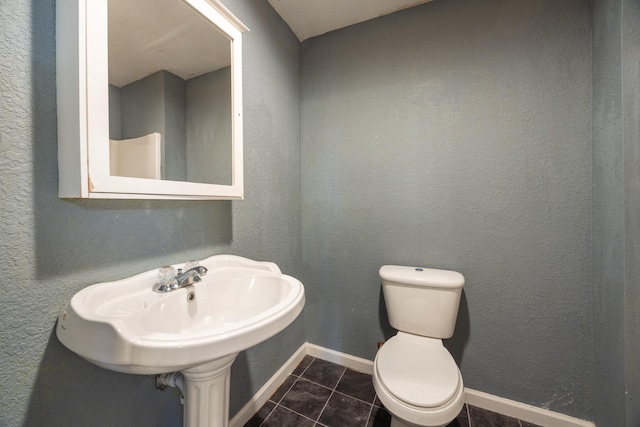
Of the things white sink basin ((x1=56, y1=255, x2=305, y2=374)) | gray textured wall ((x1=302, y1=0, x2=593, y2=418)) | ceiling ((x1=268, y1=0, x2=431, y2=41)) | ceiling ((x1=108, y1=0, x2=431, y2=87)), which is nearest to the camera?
white sink basin ((x1=56, y1=255, x2=305, y2=374))

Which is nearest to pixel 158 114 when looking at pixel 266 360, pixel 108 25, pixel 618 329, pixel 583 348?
pixel 108 25

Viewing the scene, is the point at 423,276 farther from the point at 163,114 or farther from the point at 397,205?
the point at 163,114

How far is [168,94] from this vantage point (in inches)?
33.5

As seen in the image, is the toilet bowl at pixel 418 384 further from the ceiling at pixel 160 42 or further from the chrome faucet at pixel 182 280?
the ceiling at pixel 160 42

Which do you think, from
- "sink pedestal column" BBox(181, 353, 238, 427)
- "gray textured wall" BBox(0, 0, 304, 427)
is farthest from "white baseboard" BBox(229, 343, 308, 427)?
"sink pedestal column" BBox(181, 353, 238, 427)

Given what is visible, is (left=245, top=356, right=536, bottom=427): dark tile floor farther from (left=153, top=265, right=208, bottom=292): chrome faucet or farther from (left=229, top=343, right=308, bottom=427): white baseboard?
(left=153, top=265, right=208, bottom=292): chrome faucet

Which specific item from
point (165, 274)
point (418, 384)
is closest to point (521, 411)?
point (418, 384)

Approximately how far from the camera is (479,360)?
1.32 meters

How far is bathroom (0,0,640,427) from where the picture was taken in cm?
58

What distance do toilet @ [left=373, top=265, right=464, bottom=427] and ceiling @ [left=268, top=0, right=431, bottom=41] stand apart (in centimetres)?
154

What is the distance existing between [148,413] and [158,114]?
40.3 inches

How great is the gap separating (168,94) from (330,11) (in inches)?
45.8

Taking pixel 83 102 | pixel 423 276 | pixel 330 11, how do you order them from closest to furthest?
pixel 83 102, pixel 423 276, pixel 330 11

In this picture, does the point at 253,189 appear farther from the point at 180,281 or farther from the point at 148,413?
the point at 148,413
